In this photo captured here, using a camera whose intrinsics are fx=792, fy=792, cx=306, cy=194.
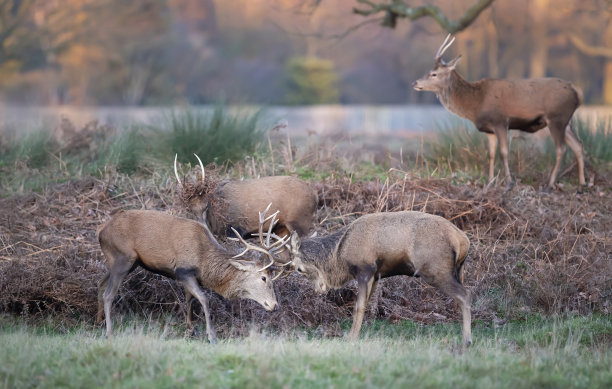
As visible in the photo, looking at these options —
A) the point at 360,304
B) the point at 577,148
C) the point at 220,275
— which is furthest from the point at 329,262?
the point at 577,148

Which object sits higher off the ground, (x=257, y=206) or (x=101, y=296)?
(x=257, y=206)

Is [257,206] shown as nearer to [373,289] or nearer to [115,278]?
[373,289]

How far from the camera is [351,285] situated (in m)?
10.7

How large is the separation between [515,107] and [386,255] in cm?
612

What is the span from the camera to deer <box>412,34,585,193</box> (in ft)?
45.5

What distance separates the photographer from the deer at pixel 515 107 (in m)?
13.9

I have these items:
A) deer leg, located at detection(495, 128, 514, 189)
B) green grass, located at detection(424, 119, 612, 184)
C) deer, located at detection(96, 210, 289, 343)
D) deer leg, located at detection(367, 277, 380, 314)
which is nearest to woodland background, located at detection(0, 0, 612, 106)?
green grass, located at detection(424, 119, 612, 184)

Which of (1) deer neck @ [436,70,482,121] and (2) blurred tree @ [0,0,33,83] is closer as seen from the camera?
(1) deer neck @ [436,70,482,121]

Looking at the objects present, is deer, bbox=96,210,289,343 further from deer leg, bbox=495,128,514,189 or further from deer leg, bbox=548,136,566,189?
deer leg, bbox=548,136,566,189

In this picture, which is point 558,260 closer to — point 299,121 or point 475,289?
point 475,289

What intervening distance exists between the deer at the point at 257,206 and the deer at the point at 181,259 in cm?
129

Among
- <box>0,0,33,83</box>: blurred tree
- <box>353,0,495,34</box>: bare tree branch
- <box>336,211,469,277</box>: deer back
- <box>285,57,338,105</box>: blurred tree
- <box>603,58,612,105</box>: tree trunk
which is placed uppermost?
<box>353,0,495,34</box>: bare tree branch

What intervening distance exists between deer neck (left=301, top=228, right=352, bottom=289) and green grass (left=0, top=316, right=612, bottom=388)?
1.05 m

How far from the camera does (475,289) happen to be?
36.0 ft
